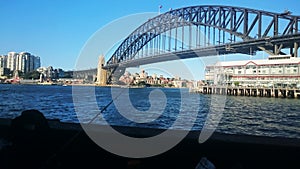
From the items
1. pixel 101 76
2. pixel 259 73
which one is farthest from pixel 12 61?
pixel 259 73

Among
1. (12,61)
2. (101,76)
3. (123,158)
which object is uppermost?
(12,61)

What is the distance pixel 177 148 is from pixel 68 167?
979mm

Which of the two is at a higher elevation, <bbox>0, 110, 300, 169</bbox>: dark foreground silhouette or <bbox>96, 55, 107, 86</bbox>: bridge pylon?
<bbox>96, 55, 107, 86</bbox>: bridge pylon

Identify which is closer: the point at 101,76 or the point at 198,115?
the point at 198,115

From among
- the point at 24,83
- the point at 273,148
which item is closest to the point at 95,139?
the point at 273,148

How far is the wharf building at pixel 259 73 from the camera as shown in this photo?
5297 centimetres

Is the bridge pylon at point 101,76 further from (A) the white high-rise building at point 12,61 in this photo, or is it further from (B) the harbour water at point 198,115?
(A) the white high-rise building at point 12,61

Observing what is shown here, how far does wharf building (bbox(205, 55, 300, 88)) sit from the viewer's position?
5297cm

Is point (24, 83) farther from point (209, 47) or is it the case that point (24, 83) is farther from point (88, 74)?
Result: point (209, 47)

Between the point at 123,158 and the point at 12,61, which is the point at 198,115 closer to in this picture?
the point at 123,158

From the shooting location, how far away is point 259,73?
56.9 metres

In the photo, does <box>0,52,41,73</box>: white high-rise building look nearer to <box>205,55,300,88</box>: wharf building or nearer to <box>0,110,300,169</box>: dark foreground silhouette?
<box>205,55,300,88</box>: wharf building

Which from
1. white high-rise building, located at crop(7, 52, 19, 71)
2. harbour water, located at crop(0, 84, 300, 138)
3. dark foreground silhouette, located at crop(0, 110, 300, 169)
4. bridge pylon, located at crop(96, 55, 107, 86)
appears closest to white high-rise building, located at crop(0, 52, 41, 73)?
white high-rise building, located at crop(7, 52, 19, 71)

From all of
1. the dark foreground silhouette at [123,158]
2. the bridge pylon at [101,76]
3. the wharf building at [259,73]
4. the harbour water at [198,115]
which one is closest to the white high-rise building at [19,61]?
the bridge pylon at [101,76]
